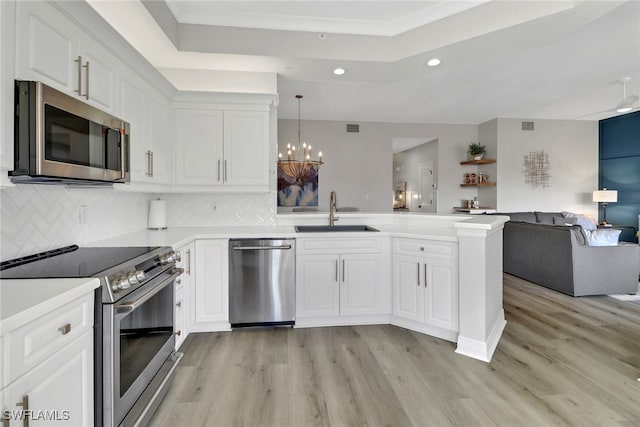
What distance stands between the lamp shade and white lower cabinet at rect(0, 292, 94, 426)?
8.49 metres

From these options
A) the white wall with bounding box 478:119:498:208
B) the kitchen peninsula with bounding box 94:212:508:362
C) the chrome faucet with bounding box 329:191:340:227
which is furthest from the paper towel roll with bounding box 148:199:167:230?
the white wall with bounding box 478:119:498:208

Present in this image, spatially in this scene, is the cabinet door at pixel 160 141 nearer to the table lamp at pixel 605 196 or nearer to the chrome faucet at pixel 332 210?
the chrome faucet at pixel 332 210

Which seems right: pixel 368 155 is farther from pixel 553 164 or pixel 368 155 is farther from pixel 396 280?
pixel 396 280

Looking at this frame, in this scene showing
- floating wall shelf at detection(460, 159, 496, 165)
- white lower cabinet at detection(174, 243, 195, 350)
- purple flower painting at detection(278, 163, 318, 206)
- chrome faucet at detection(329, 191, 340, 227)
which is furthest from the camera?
purple flower painting at detection(278, 163, 318, 206)

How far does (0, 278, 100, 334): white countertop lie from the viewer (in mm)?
969

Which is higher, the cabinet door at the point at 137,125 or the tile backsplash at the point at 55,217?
the cabinet door at the point at 137,125

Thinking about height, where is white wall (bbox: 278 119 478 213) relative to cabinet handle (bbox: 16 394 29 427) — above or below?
above

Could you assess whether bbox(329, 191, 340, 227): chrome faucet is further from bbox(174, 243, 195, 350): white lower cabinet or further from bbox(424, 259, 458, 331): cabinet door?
bbox(174, 243, 195, 350): white lower cabinet

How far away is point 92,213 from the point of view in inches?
94.6

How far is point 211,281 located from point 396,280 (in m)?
1.77

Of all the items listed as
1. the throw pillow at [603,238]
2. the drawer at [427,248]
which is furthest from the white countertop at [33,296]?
the throw pillow at [603,238]

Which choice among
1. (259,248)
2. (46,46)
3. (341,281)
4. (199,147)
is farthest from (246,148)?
(46,46)

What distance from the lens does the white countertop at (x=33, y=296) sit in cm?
97

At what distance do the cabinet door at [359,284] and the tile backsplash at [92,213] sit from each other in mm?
1098
